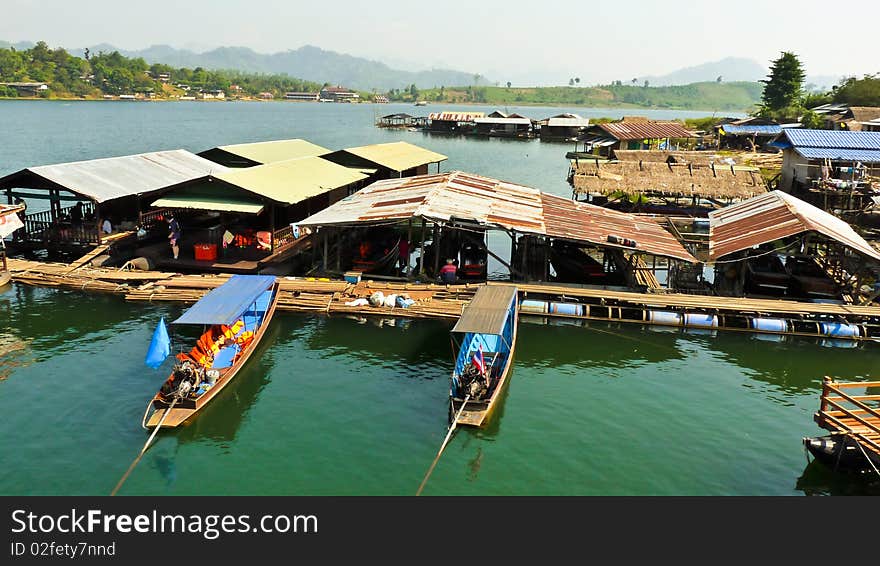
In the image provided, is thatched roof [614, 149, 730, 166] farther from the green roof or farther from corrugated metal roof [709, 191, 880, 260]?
the green roof

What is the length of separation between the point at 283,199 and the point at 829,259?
2777 centimetres

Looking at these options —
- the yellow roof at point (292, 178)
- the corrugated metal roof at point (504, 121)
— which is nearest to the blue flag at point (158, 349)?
the yellow roof at point (292, 178)

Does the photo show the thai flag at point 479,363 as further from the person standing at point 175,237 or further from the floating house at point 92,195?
the floating house at point 92,195

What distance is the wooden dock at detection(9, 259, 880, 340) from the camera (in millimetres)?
27938

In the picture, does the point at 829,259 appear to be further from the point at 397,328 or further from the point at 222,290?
the point at 222,290

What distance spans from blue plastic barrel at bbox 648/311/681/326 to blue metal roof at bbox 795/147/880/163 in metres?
25.8

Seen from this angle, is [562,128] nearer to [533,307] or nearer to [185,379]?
[533,307]

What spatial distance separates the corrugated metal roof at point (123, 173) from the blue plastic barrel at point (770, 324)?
2862cm

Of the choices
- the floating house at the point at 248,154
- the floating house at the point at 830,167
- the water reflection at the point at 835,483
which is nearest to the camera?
the water reflection at the point at 835,483

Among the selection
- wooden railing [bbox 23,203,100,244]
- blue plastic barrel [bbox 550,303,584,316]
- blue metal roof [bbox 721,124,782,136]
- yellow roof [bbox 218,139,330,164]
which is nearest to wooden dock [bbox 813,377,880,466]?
blue plastic barrel [bbox 550,303,584,316]

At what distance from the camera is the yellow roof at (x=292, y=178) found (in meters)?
32.5

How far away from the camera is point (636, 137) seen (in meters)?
77.6
